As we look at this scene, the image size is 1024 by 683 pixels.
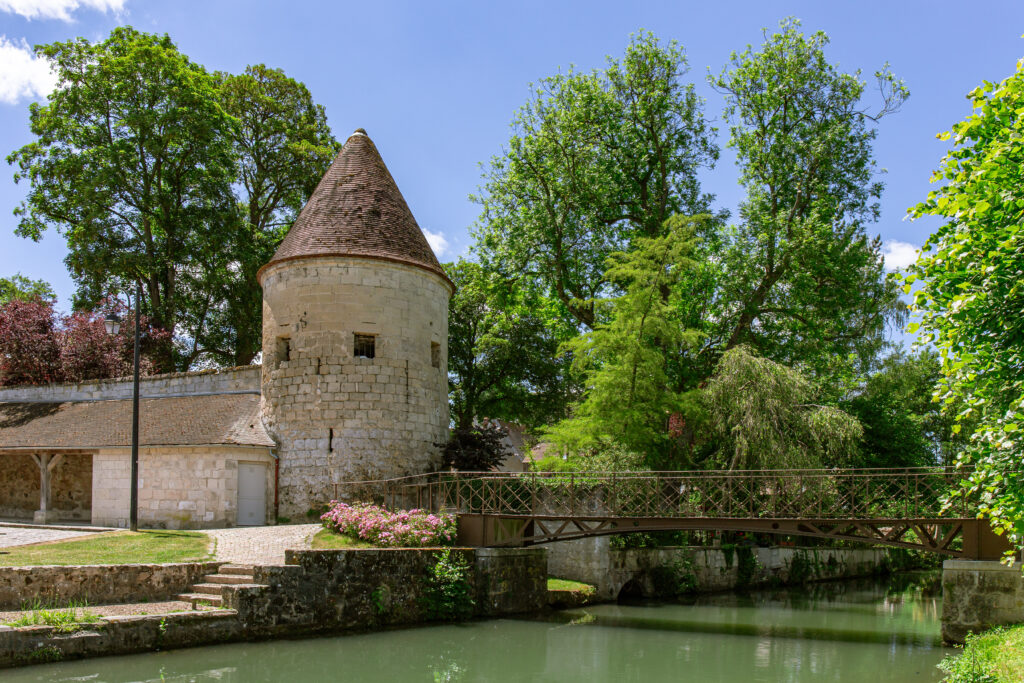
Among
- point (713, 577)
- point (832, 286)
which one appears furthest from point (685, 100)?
point (713, 577)

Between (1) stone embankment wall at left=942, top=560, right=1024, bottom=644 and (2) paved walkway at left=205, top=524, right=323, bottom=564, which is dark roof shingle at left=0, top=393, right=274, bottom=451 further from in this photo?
(1) stone embankment wall at left=942, top=560, right=1024, bottom=644

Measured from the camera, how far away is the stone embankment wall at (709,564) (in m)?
20.8

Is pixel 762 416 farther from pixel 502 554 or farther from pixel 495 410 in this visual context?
pixel 495 410

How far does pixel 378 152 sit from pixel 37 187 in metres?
14.5

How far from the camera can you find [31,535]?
17.4 meters

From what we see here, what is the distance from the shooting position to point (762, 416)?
783 inches

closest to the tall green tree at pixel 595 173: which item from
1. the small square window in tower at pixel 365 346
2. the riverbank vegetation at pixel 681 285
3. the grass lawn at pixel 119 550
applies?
the riverbank vegetation at pixel 681 285

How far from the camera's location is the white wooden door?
1934cm

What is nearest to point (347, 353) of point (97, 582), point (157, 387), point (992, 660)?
point (157, 387)

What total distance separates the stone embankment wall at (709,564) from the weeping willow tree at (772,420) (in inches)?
163

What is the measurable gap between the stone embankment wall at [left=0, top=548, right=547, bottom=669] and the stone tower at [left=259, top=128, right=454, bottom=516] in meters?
4.82

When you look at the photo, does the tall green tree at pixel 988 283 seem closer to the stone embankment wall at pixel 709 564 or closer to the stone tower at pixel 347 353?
the stone embankment wall at pixel 709 564

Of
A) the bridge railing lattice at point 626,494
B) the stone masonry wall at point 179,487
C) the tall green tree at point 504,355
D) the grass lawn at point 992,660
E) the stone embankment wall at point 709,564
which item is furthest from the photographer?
the tall green tree at point 504,355

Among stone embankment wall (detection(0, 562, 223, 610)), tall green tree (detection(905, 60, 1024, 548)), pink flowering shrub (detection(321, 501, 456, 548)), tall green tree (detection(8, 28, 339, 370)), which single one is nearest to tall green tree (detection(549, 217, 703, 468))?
pink flowering shrub (detection(321, 501, 456, 548))
